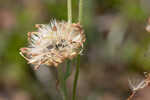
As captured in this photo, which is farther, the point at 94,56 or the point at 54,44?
the point at 94,56

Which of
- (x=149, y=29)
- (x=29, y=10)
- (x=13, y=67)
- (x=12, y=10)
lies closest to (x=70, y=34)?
(x=149, y=29)

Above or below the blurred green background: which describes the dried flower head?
above

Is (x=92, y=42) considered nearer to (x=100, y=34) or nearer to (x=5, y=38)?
(x=100, y=34)

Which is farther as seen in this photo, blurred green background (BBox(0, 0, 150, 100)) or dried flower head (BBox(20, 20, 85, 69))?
blurred green background (BBox(0, 0, 150, 100))

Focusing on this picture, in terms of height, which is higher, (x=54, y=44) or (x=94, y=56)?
(x=54, y=44)
